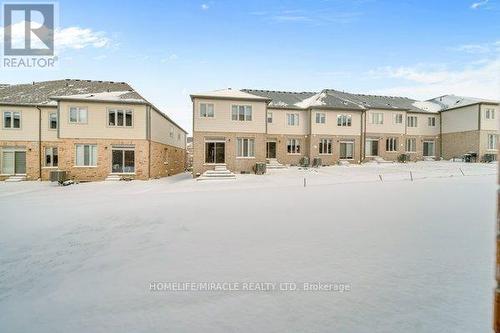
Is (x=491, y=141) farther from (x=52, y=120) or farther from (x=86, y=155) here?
(x=52, y=120)

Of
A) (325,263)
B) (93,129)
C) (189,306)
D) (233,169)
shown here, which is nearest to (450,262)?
(325,263)

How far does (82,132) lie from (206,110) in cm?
1043

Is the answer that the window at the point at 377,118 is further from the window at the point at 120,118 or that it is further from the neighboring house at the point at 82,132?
the window at the point at 120,118

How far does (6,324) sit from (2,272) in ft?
6.96

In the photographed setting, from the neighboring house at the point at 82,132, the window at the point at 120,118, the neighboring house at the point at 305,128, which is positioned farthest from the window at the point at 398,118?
the window at the point at 120,118

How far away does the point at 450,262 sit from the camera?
478 cm

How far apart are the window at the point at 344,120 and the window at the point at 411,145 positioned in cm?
927

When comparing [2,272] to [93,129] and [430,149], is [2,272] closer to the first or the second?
[93,129]

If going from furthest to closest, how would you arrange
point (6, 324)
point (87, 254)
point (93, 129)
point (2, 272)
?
1. point (93, 129)
2. point (87, 254)
3. point (2, 272)
4. point (6, 324)

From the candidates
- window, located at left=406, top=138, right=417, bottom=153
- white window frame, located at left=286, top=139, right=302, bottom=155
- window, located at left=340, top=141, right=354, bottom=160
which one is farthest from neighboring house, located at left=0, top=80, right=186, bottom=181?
window, located at left=406, top=138, right=417, bottom=153

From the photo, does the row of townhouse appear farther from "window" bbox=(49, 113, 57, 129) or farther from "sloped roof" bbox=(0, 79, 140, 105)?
"window" bbox=(49, 113, 57, 129)

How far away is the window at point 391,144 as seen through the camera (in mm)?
32281

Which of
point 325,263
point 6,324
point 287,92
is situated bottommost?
point 6,324

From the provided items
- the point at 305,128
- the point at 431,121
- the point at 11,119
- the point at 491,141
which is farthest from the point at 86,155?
the point at 491,141
